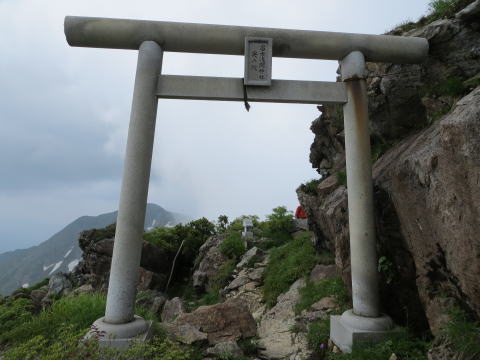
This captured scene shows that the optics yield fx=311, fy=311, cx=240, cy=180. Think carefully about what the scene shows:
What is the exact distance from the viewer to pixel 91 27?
5227mm

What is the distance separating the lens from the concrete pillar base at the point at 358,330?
14.0 feet

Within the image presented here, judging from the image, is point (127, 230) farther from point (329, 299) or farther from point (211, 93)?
point (329, 299)

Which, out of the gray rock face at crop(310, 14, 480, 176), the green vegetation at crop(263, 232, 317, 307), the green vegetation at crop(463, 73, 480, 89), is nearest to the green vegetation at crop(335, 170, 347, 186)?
the gray rock face at crop(310, 14, 480, 176)

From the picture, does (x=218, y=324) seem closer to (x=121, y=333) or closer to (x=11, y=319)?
(x=121, y=333)

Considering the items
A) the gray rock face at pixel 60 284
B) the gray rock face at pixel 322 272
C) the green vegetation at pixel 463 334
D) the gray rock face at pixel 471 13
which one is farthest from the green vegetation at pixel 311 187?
the gray rock face at pixel 60 284

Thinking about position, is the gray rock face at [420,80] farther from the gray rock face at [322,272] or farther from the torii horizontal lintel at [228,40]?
the gray rock face at [322,272]

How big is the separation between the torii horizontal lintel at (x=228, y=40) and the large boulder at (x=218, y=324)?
15.3 ft

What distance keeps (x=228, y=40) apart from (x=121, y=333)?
4.92 m

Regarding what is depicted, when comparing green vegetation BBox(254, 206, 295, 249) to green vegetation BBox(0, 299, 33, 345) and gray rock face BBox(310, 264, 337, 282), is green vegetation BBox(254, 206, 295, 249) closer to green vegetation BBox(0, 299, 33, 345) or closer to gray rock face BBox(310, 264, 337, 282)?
gray rock face BBox(310, 264, 337, 282)

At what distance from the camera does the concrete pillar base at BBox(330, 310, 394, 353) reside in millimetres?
4273

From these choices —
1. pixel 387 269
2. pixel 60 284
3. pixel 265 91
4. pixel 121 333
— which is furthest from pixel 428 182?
pixel 60 284

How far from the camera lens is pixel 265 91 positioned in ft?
17.7

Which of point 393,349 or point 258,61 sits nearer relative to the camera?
point 393,349

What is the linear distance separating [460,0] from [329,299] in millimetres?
6413
